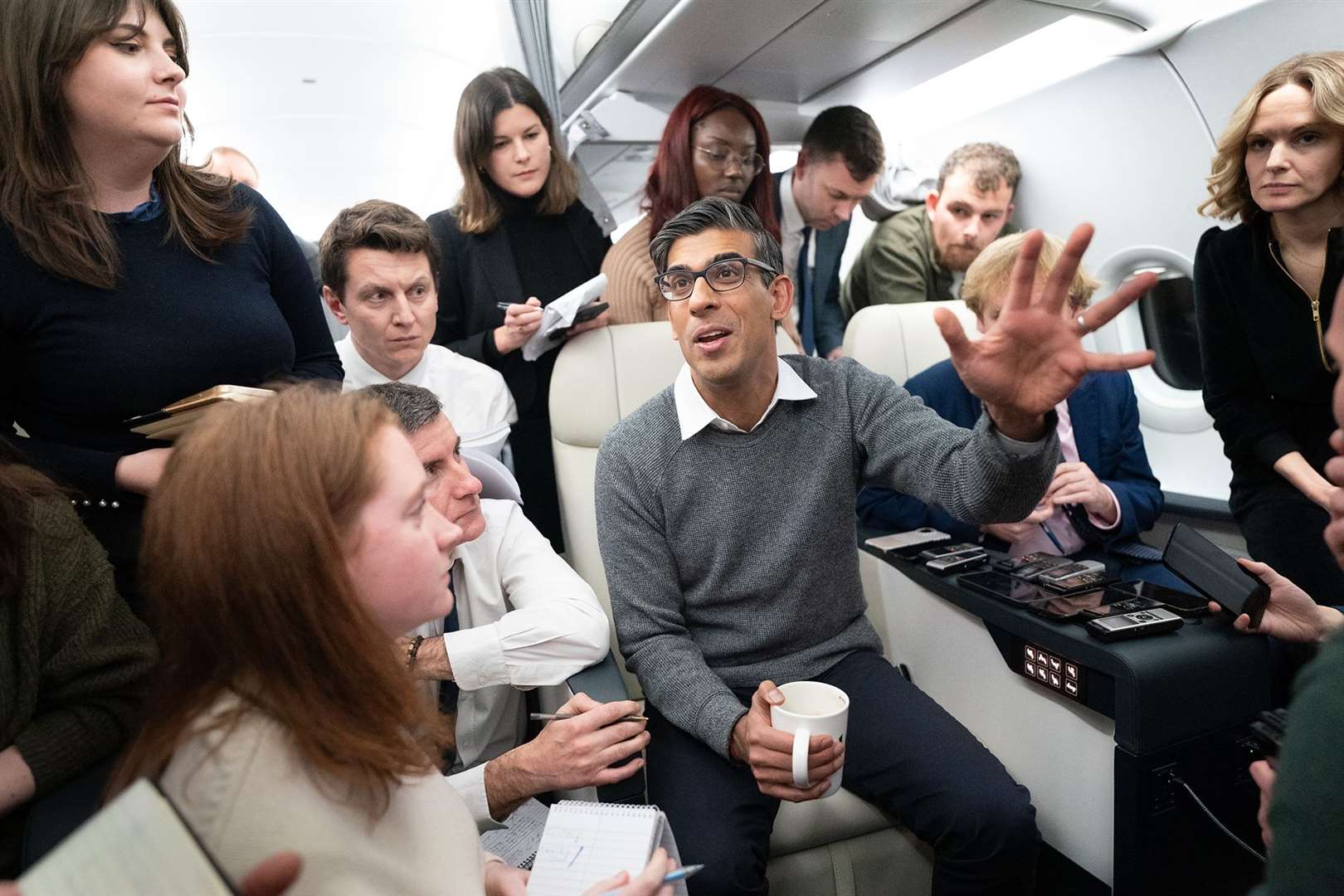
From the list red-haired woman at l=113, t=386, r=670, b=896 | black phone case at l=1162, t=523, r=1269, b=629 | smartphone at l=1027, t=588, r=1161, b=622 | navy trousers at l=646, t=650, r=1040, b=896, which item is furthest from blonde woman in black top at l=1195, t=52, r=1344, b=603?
→ red-haired woman at l=113, t=386, r=670, b=896

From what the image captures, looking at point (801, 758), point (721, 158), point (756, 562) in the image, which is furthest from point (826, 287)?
point (801, 758)

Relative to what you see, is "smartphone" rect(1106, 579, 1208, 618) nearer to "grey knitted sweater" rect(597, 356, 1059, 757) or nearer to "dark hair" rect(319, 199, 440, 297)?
"grey knitted sweater" rect(597, 356, 1059, 757)

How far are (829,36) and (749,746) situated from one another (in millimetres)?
2425

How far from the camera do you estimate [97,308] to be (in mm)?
1461

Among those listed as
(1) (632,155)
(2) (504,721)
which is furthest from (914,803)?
(1) (632,155)

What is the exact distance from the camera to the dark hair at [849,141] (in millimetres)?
2996

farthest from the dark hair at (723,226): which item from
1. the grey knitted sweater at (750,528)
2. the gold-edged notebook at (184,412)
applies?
the gold-edged notebook at (184,412)

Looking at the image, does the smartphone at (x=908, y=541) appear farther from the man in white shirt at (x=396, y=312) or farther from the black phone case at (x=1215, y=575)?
the man in white shirt at (x=396, y=312)

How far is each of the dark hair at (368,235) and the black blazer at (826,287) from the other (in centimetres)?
166

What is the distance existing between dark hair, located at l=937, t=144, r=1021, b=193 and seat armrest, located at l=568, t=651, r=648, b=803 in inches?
103

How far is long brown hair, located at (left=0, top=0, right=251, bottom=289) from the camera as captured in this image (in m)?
1.34

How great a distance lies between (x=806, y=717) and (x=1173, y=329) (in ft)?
9.58

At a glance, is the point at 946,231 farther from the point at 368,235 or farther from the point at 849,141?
the point at 368,235

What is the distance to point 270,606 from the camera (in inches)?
31.5
